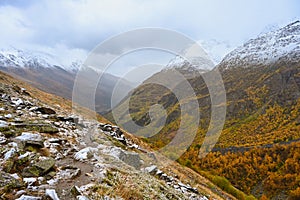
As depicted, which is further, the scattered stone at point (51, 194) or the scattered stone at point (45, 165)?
the scattered stone at point (45, 165)

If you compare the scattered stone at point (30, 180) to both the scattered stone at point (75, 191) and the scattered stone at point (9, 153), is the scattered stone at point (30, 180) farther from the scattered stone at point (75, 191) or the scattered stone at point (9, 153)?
the scattered stone at point (9, 153)

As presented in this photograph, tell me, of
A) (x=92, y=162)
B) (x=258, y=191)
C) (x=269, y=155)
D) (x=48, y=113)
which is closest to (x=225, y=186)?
(x=48, y=113)

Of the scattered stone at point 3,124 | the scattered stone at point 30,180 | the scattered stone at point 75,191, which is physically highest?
the scattered stone at point 75,191

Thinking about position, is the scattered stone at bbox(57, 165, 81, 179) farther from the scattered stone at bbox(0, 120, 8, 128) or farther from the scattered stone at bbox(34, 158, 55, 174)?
the scattered stone at bbox(0, 120, 8, 128)

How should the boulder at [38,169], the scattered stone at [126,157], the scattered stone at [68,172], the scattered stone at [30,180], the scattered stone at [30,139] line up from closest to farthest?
the scattered stone at [30,180] < the boulder at [38,169] < the scattered stone at [68,172] < the scattered stone at [30,139] < the scattered stone at [126,157]

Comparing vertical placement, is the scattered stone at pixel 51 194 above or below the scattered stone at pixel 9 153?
above

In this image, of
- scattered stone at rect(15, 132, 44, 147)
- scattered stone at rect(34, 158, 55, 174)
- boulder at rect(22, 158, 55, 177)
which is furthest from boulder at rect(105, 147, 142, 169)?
boulder at rect(22, 158, 55, 177)

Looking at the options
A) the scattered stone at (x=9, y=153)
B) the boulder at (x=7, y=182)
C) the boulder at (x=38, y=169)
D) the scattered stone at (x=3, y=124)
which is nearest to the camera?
the boulder at (x=7, y=182)

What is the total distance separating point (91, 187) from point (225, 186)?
1236 inches

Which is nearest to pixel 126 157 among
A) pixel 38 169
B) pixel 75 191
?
pixel 38 169

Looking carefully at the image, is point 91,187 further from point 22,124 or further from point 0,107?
point 0,107

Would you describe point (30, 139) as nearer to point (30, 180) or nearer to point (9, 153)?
point (9, 153)

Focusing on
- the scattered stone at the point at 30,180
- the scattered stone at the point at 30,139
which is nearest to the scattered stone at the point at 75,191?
the scattered stone at the point at 30,180

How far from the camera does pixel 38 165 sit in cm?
738
